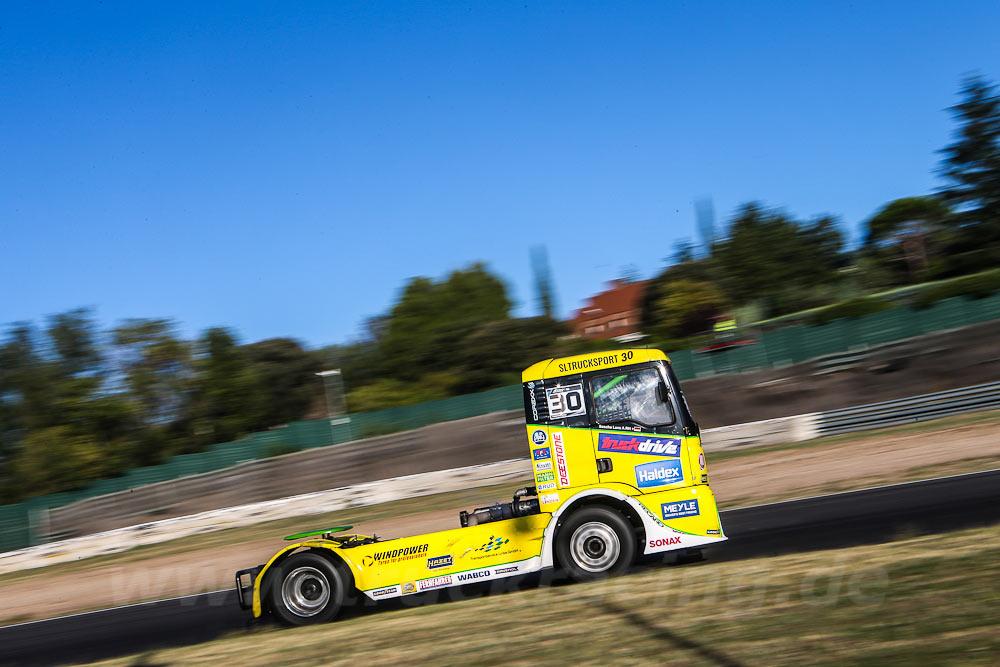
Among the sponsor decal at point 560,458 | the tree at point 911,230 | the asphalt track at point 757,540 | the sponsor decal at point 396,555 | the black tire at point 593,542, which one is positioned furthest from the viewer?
the tree at point 911,230

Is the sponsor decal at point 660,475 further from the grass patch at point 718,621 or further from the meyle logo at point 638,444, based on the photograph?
the grass patch at point 718,621

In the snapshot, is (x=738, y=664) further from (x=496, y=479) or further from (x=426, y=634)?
(x=496, y=479)

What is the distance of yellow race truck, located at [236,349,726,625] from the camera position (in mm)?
8266

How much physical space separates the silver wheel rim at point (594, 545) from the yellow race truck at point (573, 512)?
0.01 metres

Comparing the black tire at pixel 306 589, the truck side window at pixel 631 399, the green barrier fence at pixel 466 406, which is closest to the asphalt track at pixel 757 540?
the black tire at pixel 306 589

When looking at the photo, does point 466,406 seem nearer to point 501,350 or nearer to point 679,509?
point 679,509

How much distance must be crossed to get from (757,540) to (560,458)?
2.87m

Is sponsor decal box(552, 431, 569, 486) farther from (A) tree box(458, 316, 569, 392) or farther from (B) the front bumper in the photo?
(A) tree box(458, 316, 569, 392)

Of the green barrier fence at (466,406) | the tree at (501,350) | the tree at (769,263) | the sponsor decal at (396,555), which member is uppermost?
the tree at (769,263)

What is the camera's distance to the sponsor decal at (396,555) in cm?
851

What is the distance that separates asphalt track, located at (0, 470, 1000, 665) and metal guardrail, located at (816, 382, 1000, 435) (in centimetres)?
901

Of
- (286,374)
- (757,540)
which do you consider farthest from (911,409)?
(286,374)

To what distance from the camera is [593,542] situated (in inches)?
326

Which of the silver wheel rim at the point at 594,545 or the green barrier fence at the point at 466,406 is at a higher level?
the green barrier fence at the point at 466,406
